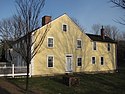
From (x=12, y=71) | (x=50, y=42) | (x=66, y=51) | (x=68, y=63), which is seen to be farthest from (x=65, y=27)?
(x=12, y=71)

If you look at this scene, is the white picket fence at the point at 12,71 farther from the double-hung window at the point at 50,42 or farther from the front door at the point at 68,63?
the front door at the point at 68,63

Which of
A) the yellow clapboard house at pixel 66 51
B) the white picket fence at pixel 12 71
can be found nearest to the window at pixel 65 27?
the yellow clapboard house at pixel 66 51

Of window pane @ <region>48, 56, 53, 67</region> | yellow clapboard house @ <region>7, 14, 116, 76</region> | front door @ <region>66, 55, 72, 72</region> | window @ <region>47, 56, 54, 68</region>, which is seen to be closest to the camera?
yellow clapboard house @ <region>7, 14, 116, 76</region>

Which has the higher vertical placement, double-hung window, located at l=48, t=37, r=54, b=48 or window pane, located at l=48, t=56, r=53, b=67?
double-hung window, located at l=48, t=37, r=54, b=48

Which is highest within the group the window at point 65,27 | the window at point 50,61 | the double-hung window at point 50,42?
the window at point 65,27

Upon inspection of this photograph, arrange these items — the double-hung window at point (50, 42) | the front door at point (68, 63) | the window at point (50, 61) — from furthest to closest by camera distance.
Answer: the front door at point (68, 63)
the double-hung window at point (50, 42)
the window at point (50, 61)

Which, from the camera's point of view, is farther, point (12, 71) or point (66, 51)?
point (66, 51)

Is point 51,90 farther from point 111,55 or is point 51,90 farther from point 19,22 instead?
point 111,55

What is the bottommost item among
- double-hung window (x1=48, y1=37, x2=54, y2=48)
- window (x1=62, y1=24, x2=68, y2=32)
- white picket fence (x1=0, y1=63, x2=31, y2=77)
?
white picket fence (x1=0, y1=63, x2=31, y2=77)

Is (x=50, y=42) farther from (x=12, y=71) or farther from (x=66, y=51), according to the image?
(x=12, y=71)

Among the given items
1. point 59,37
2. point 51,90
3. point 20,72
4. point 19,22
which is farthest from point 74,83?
point 59,37

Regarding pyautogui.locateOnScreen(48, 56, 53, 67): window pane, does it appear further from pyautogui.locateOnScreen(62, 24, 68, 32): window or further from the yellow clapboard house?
pyautogui.locateOnScreen(62, 24, 68, 32): window

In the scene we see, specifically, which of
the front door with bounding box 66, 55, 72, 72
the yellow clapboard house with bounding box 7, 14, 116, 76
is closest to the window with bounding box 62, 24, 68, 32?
the yellow clapboard house with bounding box 7, 14, 116, 76

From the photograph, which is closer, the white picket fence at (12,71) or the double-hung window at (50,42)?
the white picket fence at (12,71)
